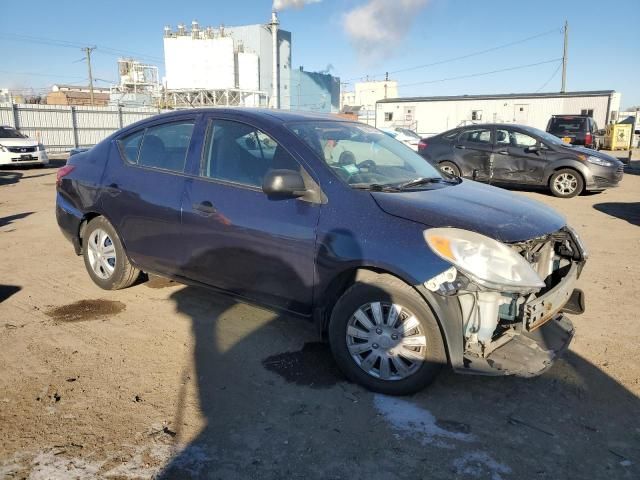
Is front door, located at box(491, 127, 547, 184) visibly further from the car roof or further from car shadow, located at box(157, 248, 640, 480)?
car shadow, located at box(157, 248, 640, 480)

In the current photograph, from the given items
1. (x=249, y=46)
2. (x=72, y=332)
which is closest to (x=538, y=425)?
(x=72, y=332)

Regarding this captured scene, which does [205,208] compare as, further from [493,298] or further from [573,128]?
[573,128]

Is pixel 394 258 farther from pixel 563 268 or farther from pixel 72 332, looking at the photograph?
pixel 72 332

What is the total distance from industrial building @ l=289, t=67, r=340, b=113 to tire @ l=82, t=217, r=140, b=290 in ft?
181

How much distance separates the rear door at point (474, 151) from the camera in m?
11.6

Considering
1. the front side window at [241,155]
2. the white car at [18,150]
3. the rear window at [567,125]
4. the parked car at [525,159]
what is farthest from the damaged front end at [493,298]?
the rear window at [567,125]

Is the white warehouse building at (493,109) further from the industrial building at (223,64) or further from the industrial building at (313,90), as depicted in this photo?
the industrial building at (313,90)

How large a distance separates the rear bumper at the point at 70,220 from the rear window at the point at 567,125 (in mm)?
19286

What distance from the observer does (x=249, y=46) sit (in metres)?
54.6

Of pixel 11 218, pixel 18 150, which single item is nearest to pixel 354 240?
pixel 11 218

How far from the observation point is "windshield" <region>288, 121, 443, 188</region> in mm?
3566

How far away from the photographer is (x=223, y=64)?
5253 centimetres

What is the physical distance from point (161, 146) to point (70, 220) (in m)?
1.47

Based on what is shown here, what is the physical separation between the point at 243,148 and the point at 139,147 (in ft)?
4.07
